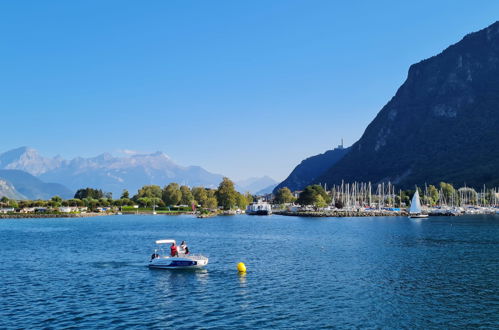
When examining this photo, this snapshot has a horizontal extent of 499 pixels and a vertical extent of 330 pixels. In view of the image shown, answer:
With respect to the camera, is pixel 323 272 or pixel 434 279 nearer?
pixel 434 279

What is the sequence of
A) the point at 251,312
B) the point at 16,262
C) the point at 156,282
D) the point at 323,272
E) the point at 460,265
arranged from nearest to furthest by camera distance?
the point at 251,312 → the point at 156,282 → the point at 323,272 → the point at 460,265 → the point at 16,262

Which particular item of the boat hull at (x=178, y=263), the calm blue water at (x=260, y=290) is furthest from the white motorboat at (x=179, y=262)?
the calm blue water at (x=260, y=290)

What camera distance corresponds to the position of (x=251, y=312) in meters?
42.5

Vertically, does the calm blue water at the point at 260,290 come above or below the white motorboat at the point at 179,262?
below

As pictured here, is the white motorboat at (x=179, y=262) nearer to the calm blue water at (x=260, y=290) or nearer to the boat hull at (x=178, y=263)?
the boat hull at (x=178, y=263)

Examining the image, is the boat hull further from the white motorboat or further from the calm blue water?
the calm blue water

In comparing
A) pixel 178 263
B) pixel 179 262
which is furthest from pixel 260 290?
pixel 178 263

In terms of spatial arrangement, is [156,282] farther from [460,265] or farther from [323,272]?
[460,265]

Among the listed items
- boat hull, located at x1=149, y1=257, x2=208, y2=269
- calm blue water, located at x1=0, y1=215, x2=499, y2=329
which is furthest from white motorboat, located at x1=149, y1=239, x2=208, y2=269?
calm blue water, located at x1=0, y1=215, x2=499, y2=329

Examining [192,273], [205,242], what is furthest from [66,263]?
[205,242]

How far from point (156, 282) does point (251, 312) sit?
63.5 feet

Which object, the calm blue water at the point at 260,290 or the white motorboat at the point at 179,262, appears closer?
the calm blue water at the point at 260,290

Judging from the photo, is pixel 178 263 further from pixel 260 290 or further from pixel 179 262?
pixel 260 290

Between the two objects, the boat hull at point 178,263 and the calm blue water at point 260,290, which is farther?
the boat hull at point 178,263
